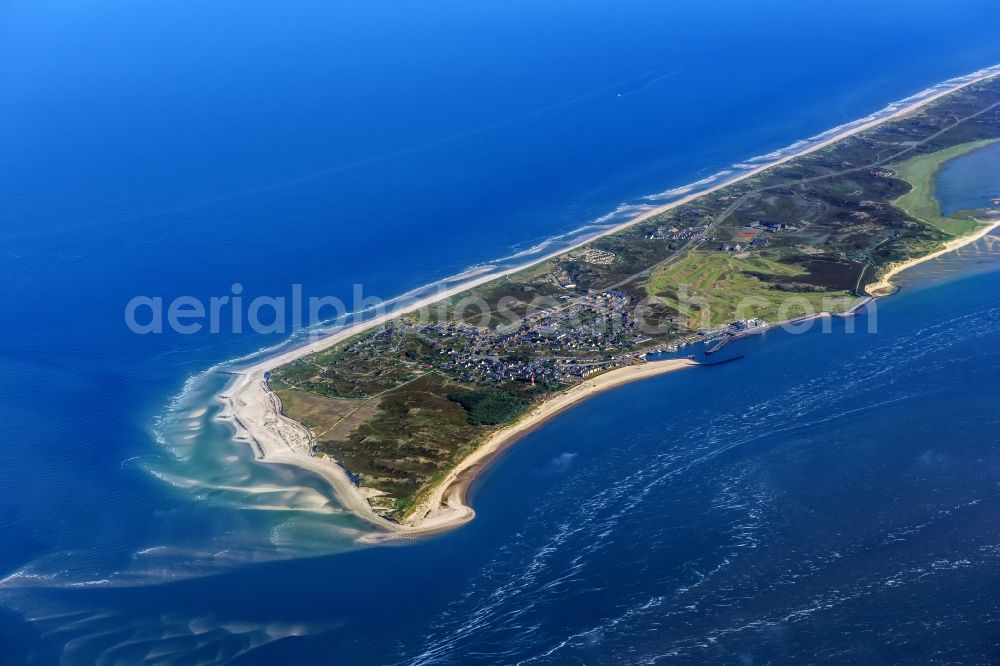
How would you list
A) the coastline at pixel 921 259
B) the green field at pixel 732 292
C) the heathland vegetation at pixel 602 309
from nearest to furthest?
the heathland vegetation at pixel 602 309 < the green field at pixel 732 292 < the coastline at pixel 921 259

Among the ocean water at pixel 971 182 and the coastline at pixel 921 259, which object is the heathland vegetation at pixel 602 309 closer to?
the coastline at pixel 921 259

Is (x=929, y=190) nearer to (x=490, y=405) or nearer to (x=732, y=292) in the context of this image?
(x=732, y=292)

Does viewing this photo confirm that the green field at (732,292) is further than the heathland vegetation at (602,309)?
Yes

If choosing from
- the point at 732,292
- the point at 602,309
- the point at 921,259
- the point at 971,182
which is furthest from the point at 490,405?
the point at 971,182

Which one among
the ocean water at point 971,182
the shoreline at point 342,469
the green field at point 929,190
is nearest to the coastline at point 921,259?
the shoreline at point 342,469

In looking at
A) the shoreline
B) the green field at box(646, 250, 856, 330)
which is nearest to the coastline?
the shoreline

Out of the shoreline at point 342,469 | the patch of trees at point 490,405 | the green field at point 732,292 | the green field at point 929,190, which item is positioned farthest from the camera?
the green field at point 929,190

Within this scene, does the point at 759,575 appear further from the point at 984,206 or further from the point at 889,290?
the point at 984,206
